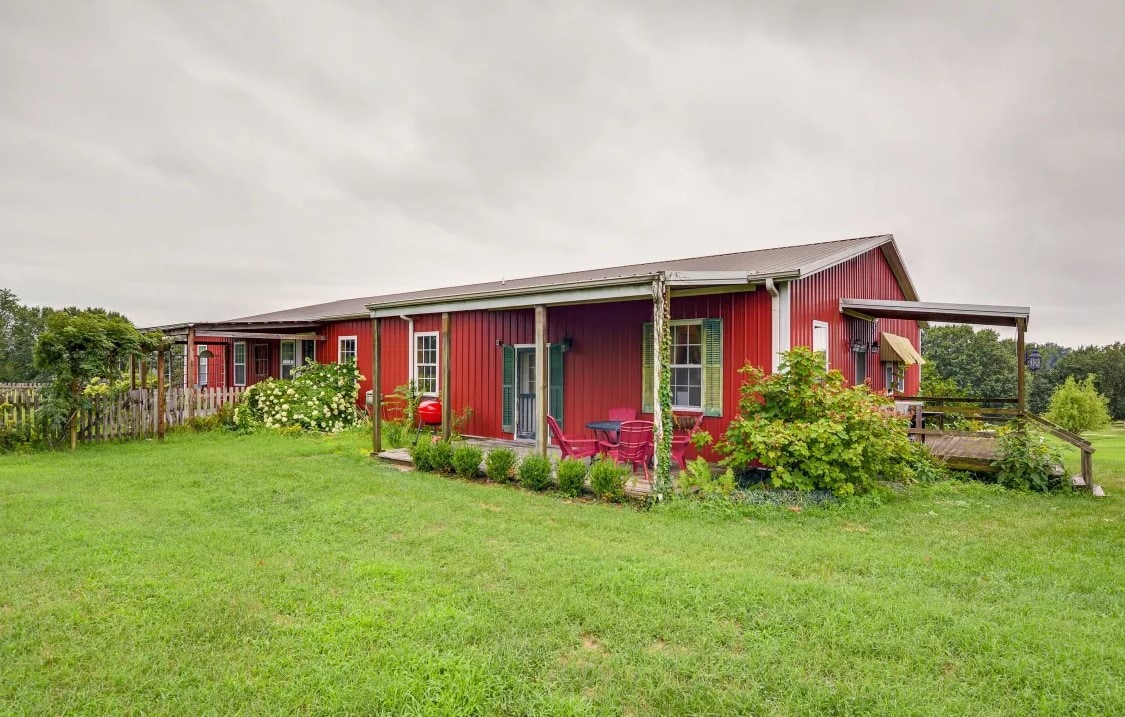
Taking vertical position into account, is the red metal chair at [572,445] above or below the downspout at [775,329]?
below

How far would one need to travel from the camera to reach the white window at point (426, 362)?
42.4ft

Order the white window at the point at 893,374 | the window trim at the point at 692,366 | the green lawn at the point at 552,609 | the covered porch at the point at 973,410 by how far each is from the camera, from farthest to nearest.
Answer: the white window at the point at 893,374
the window trim at the point at 692,366
the covered porch at the point at 973,410
the green lawn at the point at 552,609

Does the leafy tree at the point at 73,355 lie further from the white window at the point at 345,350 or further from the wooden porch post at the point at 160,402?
the white window at the point at 345,350

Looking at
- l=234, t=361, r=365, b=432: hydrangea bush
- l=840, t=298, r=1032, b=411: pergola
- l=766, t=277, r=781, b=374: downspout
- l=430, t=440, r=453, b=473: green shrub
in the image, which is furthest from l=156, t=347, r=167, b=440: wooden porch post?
l=840, t=298, r=1032, b=411: pergola

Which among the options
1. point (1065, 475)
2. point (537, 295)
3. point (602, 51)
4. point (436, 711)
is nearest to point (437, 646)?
point (436, 711)

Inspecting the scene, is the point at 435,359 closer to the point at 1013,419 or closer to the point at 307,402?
the point at 307,402

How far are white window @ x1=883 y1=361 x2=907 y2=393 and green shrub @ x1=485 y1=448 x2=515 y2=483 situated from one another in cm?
881

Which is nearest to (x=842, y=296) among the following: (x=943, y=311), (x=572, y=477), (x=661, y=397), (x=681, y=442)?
(x=943, y=311)

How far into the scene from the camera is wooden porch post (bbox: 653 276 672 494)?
640 cm

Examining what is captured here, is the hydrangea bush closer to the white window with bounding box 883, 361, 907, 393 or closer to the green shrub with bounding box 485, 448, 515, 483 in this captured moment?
the green shrub with bounding box 485, 448, 515, 483

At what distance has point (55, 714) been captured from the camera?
2396mm

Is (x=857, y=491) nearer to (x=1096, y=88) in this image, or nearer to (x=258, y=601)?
(x=258, y=601)

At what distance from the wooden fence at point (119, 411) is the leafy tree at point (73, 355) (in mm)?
361

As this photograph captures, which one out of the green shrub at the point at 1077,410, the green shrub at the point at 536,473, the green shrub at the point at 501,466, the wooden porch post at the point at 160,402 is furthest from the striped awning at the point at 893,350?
the green shrub at the point at 1077,410
